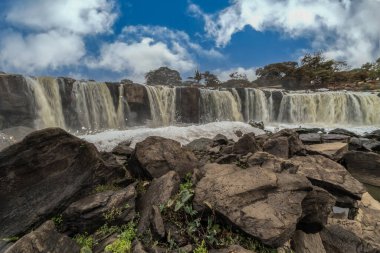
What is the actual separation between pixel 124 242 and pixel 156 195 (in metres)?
1.19

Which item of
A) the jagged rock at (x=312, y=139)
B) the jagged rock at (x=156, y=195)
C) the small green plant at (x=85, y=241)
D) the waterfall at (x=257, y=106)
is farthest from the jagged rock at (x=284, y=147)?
the waterfall at (x=257, y=106)

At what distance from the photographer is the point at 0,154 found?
217 inches

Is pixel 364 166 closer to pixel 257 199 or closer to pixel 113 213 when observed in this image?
pixel 257 199

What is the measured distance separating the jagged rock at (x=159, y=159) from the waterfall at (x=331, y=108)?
29476 mm

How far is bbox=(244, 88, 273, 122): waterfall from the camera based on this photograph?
112 feet

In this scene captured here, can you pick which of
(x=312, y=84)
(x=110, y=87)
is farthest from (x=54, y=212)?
A: (x=312, y=84)

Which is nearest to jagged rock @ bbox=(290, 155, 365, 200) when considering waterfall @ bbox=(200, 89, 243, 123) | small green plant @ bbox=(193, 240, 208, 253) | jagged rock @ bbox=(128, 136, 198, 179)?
jagged rock @ bbox=(128, 136, 198, 179)

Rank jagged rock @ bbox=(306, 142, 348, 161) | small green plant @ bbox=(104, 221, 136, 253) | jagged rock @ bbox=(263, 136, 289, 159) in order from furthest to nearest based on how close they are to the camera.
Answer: jagged rock @ bbox=(306, 142, 348, 161) → jagged rock @ bbox=(263, 136, 289, 159) → small green plant @ bbox=(104, 221, 136, 253)

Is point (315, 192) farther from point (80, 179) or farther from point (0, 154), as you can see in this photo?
point (0, 154)

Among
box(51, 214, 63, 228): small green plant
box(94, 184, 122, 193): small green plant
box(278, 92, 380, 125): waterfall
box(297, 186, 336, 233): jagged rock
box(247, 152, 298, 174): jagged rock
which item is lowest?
box(278, 92, 380, 125): waterfall

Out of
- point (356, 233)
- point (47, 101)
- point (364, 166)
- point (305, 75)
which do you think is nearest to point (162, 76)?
point (305, 75)

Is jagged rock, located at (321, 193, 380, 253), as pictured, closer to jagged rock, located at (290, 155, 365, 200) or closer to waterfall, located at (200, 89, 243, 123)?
jagged rock, located at (290, 155, 365, 200)

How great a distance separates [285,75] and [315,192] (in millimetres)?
58490

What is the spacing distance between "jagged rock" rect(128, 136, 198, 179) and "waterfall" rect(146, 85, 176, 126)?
21.8 metres
